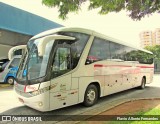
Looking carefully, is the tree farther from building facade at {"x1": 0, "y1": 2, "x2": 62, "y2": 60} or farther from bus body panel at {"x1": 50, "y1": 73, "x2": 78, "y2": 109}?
building facade at {"x1": 0, "y1": 2, "x2": 62, "y2": 60}

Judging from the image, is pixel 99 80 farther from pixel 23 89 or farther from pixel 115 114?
pixel 23 89

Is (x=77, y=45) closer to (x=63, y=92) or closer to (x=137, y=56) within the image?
(x=63, y=92)

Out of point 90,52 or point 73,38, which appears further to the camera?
point 90,52

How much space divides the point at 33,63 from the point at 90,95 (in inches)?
102

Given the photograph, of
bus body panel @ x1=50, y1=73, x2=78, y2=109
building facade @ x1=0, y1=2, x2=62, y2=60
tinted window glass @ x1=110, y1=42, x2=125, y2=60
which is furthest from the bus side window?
building facade @ x1=0, y1=2, x2=62, y2=60

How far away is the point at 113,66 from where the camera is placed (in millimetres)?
9055

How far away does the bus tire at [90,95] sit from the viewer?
24.1 feet

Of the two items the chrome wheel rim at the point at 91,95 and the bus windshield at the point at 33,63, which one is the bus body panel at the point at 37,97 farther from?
the chrome wheel rim at the point at 91,95

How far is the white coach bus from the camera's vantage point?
234 inches

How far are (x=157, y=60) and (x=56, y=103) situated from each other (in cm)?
4799

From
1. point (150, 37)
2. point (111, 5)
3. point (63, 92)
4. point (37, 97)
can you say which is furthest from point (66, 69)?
point (150, 37)

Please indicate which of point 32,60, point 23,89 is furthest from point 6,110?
point 32,60

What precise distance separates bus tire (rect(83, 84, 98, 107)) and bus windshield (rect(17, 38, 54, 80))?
2.13 m

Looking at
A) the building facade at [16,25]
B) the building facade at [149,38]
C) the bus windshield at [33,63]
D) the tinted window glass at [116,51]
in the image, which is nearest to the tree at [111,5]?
the bus windshield at [33,63]
